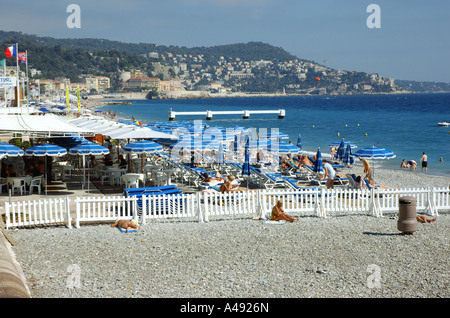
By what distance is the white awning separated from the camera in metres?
13.1

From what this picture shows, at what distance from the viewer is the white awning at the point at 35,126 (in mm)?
13109

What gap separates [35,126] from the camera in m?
13.5

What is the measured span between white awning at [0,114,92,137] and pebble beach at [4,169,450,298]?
430cm

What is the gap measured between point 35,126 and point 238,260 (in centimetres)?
835

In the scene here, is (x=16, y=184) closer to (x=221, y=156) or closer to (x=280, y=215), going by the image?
(x=280, y=215)

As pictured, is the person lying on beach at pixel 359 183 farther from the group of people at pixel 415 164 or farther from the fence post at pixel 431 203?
the group of people at pixel 415 164

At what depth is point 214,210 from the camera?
1127 centimetres

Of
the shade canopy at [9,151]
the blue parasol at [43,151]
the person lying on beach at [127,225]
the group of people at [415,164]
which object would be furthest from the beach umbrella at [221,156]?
the group of people at [415,164]

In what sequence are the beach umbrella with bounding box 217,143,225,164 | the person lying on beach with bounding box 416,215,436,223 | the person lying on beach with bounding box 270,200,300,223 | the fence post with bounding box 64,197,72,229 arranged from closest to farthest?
the fence post with bounding box 64,197,72,229
the person lying on beach with bounding box 270,200,300,223
the person lying on beach with bounding box 416,215,436,223
the beach umbrella with bounding box 217,143,225,164

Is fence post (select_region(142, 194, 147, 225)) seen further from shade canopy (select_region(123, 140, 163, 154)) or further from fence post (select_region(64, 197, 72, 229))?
shade canopy (select_region(123, 140, 163, 154))

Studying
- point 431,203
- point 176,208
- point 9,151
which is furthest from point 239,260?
point 9,151

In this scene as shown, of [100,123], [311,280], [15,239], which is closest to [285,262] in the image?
[311,280]

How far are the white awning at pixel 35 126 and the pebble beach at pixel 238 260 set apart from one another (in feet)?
14.1

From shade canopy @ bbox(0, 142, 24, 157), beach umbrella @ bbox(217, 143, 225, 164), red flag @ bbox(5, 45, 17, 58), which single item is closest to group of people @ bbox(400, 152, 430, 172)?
beach umbrella @ bbox(217, 143, 225, 164)
